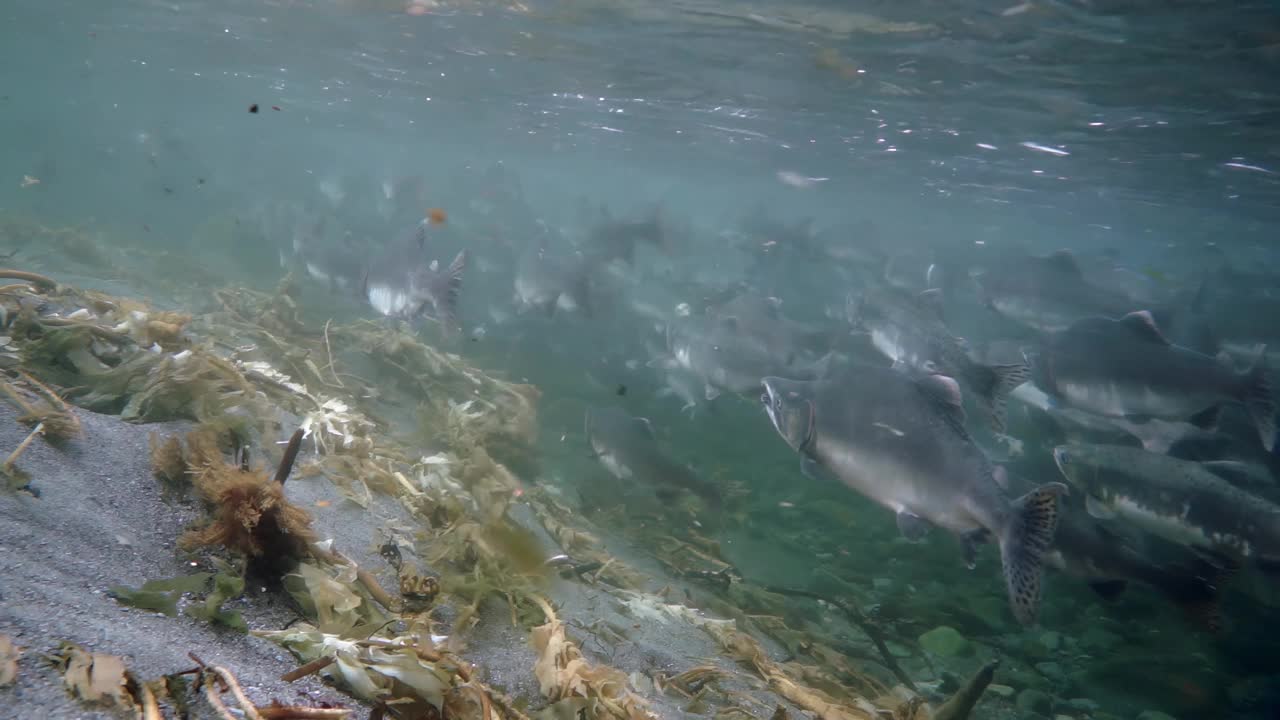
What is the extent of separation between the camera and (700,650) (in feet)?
14.5

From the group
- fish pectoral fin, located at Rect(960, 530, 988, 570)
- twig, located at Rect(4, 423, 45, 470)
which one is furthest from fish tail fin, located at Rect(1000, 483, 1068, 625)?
twig, located at Rect(4, 423, 45, 470)

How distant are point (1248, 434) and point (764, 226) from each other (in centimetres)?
1486

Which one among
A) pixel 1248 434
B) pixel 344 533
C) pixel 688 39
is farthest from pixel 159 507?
pixel 688 39

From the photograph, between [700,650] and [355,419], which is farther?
[355,419]

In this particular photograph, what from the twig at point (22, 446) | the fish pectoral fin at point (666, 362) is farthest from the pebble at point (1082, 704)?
the twig at point (22, 446)

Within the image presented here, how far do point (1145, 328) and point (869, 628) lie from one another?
6266mm

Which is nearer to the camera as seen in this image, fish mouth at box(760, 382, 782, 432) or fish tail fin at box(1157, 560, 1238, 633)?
fish tail fin at box(1157, 560, 1238, 633)

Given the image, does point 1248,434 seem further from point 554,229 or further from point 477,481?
point 554,229

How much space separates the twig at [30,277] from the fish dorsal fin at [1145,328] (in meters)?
12.4

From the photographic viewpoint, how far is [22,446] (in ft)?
8.36

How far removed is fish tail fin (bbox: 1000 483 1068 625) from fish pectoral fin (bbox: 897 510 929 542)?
64cm

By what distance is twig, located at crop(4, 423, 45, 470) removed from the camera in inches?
95.7

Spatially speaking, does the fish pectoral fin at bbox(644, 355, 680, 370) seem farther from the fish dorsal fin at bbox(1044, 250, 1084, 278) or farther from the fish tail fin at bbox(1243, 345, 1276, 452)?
the fish dorsal fin at bbox(1044, 250, 1084, 278)

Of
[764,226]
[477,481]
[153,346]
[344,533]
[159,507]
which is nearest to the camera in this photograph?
[159,507]
